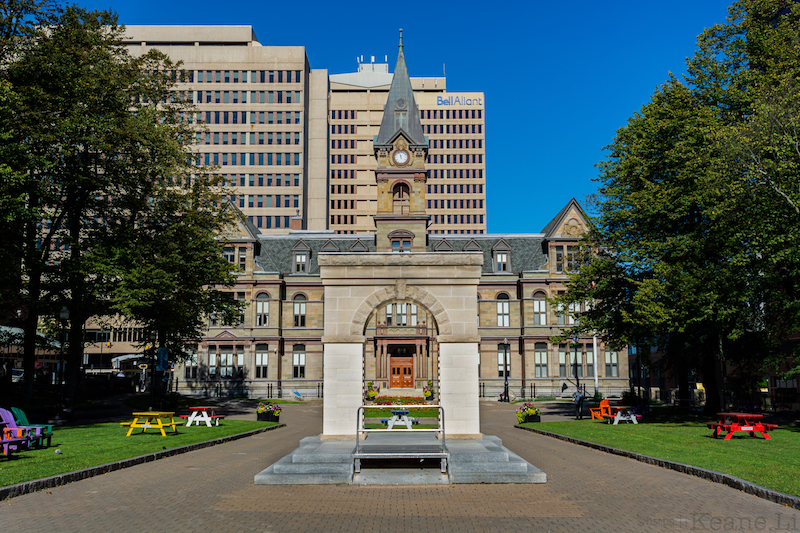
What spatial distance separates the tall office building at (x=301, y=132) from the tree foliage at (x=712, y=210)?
64.1m

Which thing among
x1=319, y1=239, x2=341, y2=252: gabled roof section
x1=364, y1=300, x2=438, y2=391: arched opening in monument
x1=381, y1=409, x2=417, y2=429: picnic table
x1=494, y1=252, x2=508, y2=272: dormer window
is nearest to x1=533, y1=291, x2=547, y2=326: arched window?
x1=494, y1=252, x2=508, y2=272: dormer window

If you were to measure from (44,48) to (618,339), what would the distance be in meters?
30.9

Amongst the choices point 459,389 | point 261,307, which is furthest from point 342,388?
point 261,307

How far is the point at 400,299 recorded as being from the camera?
58.0 ft

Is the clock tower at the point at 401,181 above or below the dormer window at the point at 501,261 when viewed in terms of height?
above

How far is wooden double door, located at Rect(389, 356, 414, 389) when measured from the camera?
2141 inches

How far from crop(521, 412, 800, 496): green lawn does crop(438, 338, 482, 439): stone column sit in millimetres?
4772

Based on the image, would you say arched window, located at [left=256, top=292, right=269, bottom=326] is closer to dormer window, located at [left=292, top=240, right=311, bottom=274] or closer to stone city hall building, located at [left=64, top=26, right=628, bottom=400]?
stone city hall building, located at [left=64, top=26, right=628, bottom=400]

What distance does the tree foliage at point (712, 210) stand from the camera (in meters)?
23.0

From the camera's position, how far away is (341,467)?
13258 millimetres

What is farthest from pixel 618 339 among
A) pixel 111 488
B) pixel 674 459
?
pixel 111 488

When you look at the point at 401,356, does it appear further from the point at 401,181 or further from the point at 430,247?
the point at 401,181

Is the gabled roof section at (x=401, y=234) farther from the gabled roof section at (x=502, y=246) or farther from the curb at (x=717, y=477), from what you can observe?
the curb at (x=717, y=477)

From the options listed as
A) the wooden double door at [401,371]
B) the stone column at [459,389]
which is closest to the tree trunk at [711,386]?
the stone column at [459,389]
